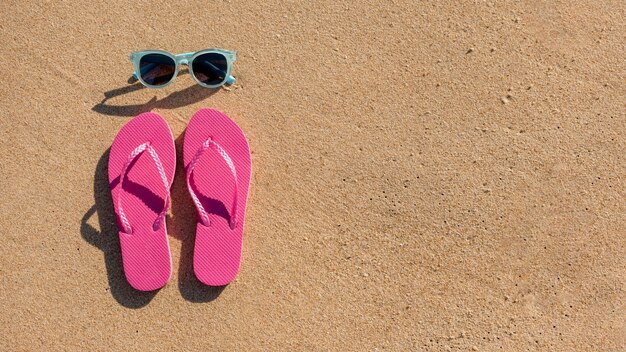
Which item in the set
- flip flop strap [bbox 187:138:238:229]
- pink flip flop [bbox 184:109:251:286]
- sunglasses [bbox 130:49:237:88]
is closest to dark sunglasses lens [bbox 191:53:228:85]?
sunglasses [bbox 130:49:237:88]

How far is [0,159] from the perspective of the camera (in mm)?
1807

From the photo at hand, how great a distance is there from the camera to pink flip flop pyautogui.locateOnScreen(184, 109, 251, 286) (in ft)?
5.61

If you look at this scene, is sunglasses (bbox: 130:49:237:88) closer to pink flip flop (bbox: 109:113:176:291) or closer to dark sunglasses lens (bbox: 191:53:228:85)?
dark sunglasses lens (bbox: 191:53:228:85)

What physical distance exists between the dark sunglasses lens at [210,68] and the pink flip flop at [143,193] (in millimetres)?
189

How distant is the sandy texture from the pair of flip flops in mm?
47

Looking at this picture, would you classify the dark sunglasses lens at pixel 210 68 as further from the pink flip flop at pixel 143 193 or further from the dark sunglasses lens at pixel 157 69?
the pink flip flop at pixel 143 193

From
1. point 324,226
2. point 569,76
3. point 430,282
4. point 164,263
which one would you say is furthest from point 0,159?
point 569,76

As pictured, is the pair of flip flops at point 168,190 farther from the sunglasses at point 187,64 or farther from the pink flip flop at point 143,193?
the sunglasses at point 187,64

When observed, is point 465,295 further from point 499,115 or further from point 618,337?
point 499,115

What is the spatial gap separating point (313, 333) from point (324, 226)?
324mm

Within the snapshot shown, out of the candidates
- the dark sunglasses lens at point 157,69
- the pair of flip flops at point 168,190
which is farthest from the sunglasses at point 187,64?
the pair of flip flops at point 168,190

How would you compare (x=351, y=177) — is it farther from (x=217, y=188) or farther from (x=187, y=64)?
(x=187, y=64)

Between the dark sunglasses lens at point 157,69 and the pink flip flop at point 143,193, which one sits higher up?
the dark sunglasses lens at point 157,69

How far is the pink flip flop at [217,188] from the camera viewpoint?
5.61 ft
